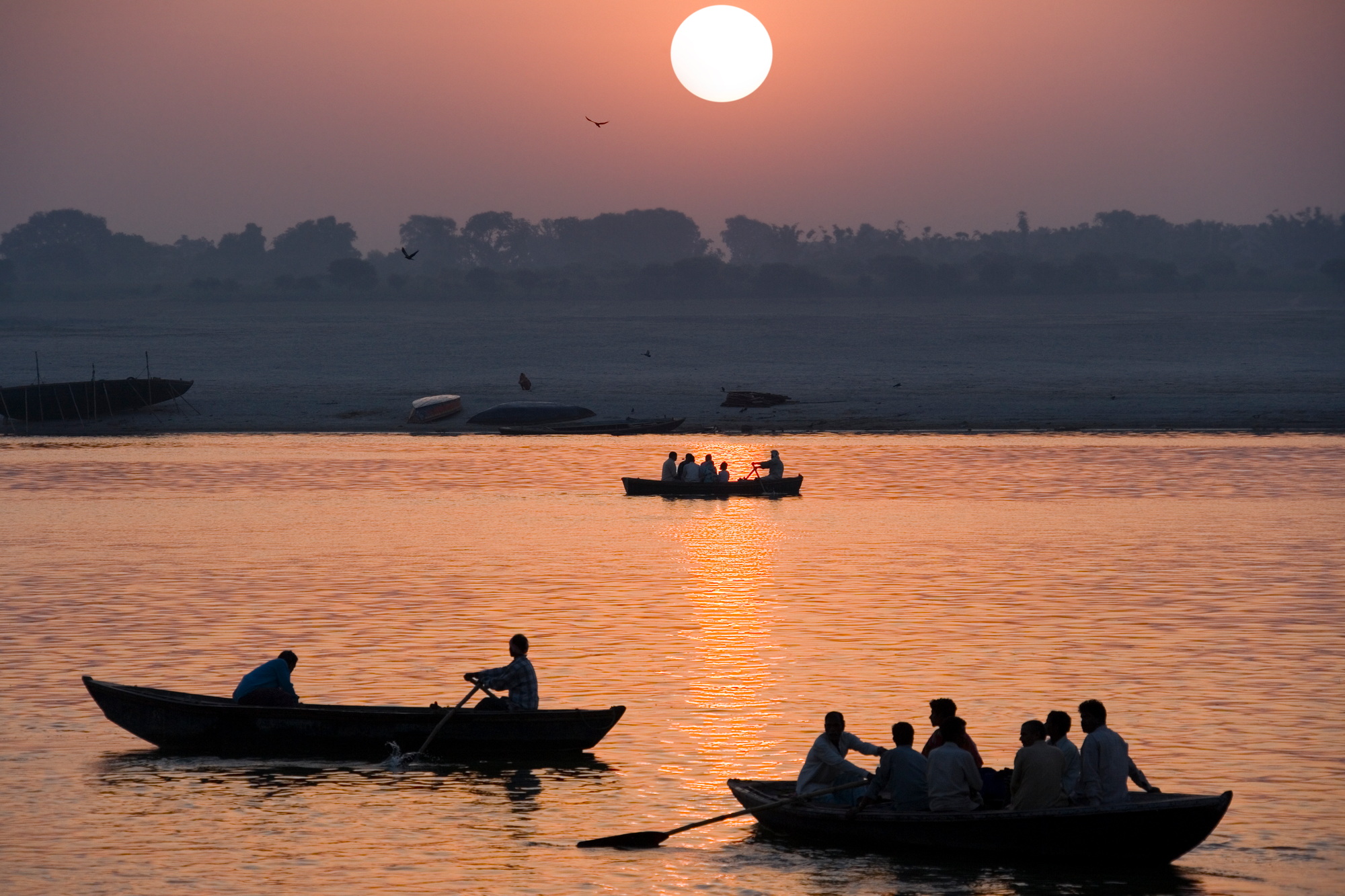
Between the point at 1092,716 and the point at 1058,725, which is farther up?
the point at 1092,716

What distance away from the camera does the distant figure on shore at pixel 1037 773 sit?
16109mm

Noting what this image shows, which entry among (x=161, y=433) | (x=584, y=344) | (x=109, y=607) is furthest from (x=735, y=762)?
(x=584, y=344)

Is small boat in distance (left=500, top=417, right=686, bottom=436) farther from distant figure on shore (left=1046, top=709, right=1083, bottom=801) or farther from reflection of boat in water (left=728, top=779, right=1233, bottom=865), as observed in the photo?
distant figure on shore (left=1046, top=709, right=1083, bottom=801)

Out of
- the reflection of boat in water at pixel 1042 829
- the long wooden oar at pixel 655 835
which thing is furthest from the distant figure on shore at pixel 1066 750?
the long wooden oar at pixel 655 835

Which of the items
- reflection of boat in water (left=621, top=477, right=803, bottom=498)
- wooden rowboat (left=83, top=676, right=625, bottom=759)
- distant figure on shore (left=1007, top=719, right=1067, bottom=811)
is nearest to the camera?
distant figure on shore (left=1007, top=719, right=1067, bottom=811)

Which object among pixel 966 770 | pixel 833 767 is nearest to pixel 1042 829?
pixel 966 770

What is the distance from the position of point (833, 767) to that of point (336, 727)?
22.4 feet

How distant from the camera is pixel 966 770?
16391 mm

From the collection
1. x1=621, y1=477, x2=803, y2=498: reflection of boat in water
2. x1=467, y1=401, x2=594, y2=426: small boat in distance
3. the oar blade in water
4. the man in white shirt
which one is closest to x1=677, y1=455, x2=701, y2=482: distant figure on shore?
x1=621, y1=477, x2=803, y2=498: reflection of boat in water

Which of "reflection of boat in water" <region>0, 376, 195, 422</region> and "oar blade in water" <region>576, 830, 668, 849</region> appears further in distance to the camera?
"reflection of boat in water" <region>0, 376, 195, 422</region>

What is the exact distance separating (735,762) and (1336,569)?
829 inches

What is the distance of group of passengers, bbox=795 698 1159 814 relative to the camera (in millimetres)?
16156

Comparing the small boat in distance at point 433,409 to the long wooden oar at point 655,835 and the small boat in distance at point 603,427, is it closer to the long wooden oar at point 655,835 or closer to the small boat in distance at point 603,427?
the small boat in distance at point 603,427

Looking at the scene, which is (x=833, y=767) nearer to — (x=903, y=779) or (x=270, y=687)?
(x=903, y=779)
